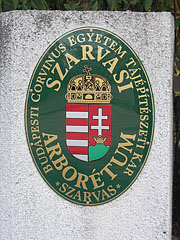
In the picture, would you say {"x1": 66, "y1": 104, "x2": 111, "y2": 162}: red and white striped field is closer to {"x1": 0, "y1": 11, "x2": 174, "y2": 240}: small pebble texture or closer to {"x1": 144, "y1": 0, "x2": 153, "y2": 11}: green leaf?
{"x1": 0, "y1": 11, "x2": 174, "y2": 240}: small pebble texture

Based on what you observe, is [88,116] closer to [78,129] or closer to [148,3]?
[78,129]

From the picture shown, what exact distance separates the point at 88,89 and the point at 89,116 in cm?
20

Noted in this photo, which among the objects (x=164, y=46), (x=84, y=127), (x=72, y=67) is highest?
(x=164, y=46)

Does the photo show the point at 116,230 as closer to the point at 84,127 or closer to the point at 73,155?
the point at 73,155

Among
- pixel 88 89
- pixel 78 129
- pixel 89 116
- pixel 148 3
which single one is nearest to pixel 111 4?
pixel 148 3

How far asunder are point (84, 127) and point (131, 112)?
363 millimetres

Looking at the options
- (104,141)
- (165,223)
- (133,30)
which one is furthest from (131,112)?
(165,223)

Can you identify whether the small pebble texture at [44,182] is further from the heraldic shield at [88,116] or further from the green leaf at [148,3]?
the heraldic shield at [88,116]

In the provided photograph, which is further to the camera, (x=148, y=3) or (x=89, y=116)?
(x=148, y=3)

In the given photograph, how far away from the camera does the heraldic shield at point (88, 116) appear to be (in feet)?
7.37

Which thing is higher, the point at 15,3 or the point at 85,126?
the point at 15,3

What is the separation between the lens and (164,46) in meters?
2.22

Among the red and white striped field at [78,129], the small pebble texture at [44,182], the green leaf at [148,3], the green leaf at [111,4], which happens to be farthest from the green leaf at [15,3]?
the green leaf at [148,3]

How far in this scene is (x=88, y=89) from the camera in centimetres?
225
